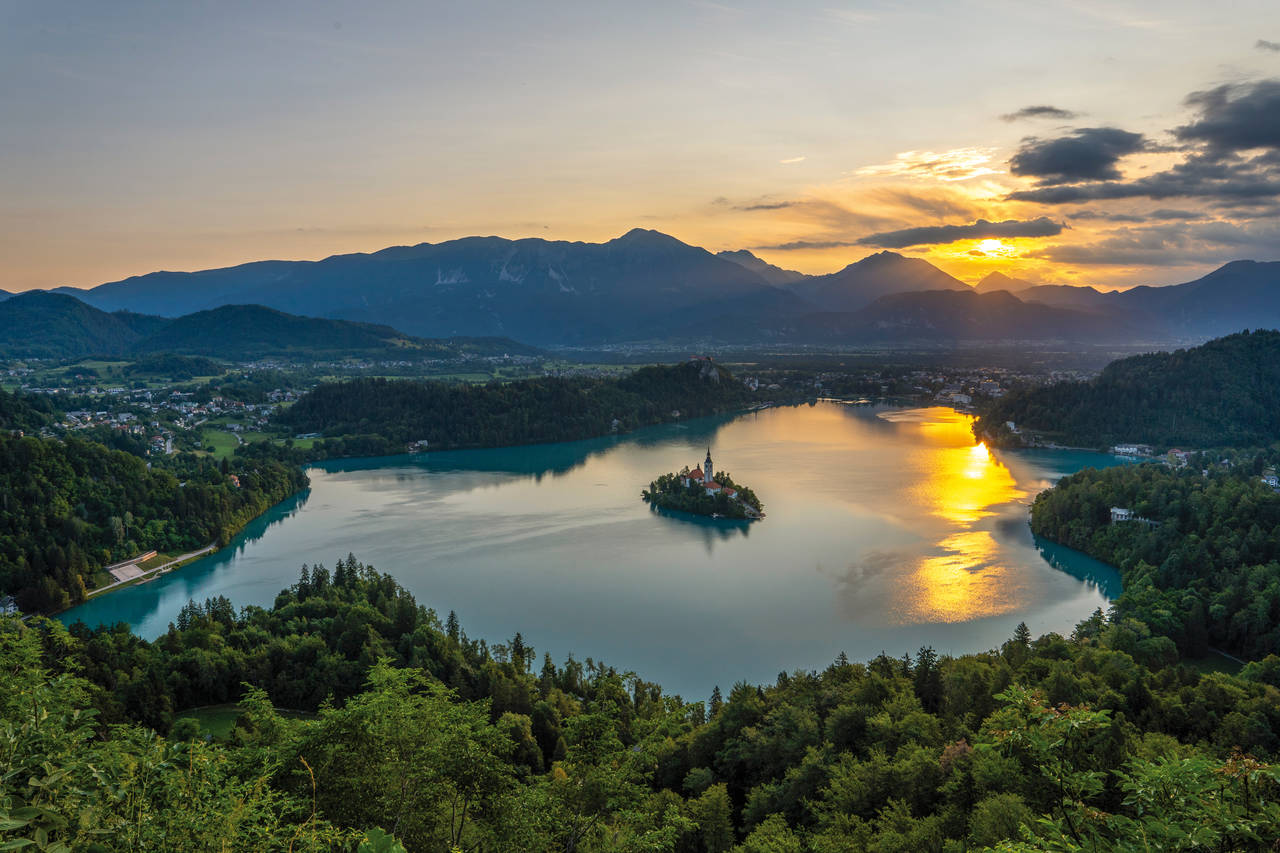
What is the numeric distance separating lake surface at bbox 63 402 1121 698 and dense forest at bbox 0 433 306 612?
3.67 feet

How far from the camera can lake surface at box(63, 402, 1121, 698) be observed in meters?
18.8

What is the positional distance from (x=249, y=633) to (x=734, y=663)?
34.9 ft

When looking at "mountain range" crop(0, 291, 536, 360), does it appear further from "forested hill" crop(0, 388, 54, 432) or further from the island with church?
the island with church

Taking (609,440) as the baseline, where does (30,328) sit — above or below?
above

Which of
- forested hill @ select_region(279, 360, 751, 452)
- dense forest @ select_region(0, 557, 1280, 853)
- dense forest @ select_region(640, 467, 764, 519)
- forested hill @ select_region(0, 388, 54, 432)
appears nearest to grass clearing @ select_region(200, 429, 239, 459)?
forested hill @ select_region(279, 360, 751, 452)

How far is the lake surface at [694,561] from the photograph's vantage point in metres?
18.8

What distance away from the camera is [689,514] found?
3081 cm

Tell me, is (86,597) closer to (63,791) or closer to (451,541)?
(451,541)

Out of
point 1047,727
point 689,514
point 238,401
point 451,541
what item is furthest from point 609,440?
point 1047,727

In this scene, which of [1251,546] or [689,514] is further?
[689,514]

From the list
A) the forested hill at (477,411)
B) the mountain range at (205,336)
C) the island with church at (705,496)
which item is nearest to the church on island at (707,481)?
the island with church at (705,496)

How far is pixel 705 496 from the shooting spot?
101 ft

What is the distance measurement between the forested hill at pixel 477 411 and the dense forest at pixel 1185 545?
32.3 metres

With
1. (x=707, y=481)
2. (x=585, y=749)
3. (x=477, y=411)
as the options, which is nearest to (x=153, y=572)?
(x=707, y=481)
